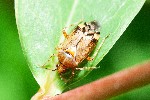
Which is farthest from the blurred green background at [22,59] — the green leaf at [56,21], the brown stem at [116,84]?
the brown stem at [116,84]

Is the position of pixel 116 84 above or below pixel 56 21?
below

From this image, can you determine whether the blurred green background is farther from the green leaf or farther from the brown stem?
the brown stem

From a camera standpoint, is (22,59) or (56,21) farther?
(22,59)

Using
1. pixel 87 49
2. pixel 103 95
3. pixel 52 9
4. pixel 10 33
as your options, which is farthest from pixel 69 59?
pixel 103 95

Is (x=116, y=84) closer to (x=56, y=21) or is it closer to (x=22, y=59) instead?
(x=56, y=21)

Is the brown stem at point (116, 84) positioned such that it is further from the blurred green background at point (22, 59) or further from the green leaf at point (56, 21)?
the blurred green background at point (22, 59)

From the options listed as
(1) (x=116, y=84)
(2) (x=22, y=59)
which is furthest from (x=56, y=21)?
(2) (x=22, y=59)
